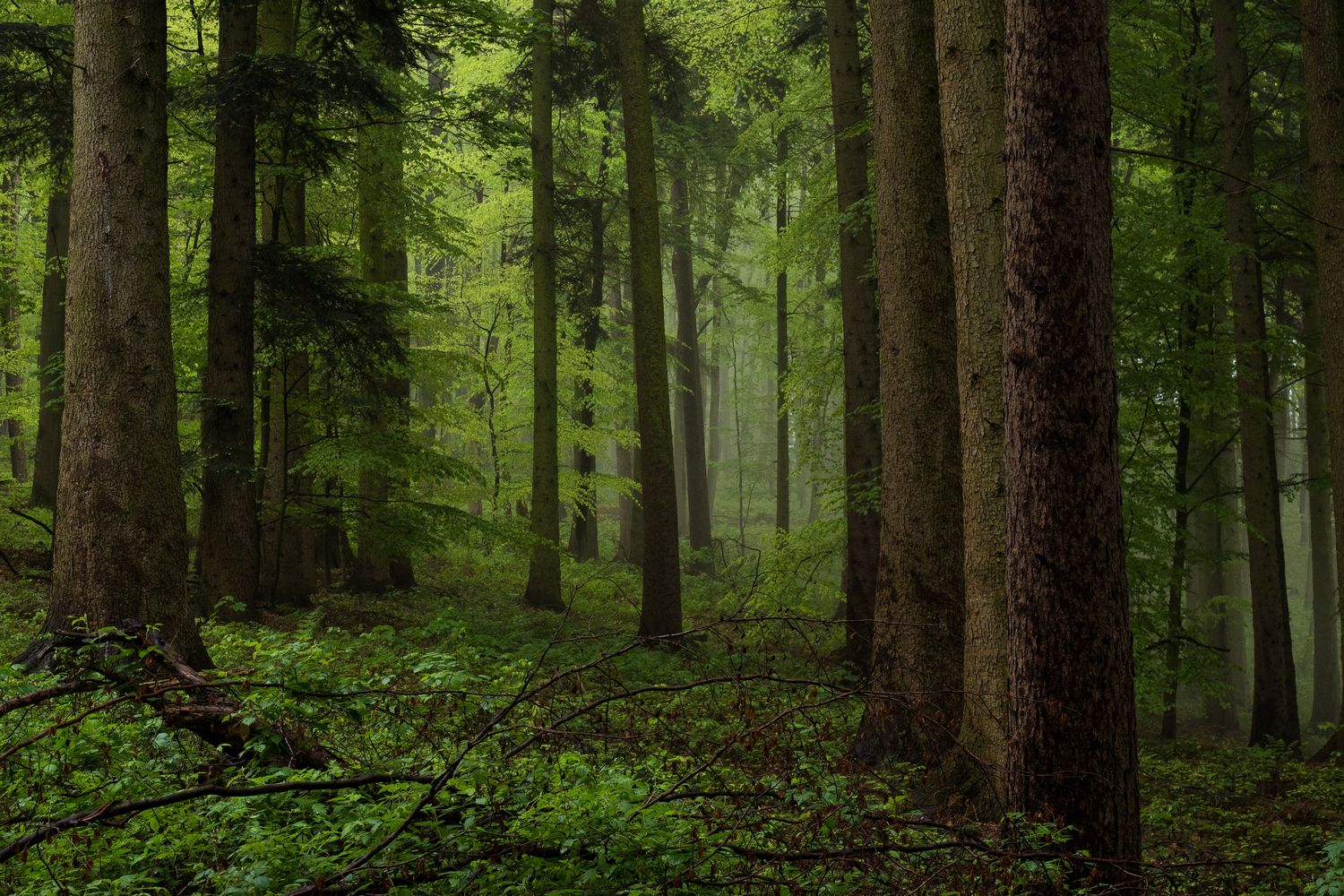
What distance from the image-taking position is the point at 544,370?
15742mm

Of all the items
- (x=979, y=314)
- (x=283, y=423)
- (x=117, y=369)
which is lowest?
(x=117, y=369)

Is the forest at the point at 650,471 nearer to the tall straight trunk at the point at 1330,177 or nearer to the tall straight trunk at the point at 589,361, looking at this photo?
the tall straight trunk at the point at 1330,177

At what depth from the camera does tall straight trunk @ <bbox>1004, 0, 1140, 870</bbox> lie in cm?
444

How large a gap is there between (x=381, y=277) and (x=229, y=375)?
4.78 metres

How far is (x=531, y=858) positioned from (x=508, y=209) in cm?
2024

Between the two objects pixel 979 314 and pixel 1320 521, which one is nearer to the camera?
pixel 979 314

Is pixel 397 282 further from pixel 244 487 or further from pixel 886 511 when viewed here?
pixel 886 511

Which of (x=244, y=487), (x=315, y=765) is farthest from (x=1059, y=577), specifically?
(x=244, y=487)

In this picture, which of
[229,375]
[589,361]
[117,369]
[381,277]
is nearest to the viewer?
[117,369]

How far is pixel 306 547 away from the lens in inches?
520

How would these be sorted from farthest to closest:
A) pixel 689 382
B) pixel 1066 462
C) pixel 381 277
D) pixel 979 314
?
1. pixel 689 382
2. pixel 381 277
3. pixel 979 314
4. pixel 1066 462

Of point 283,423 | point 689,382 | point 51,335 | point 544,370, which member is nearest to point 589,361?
point 544,370

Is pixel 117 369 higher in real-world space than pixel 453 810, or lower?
higher

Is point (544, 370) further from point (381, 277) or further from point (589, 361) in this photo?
point (589, 361)
